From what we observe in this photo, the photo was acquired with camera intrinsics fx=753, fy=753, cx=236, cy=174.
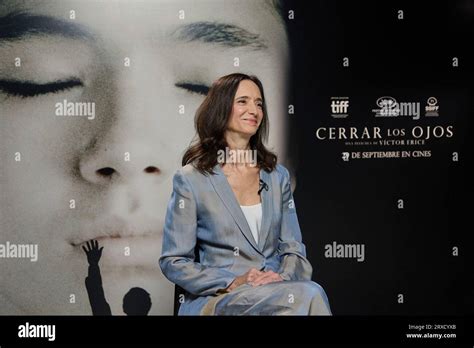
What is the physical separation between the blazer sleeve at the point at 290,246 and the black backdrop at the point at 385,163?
12.1 inches

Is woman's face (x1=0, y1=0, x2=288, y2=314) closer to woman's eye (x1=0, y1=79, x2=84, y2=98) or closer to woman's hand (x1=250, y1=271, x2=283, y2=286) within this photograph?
woman's eye (x1=0, y1=79, x2=84, y2=98)

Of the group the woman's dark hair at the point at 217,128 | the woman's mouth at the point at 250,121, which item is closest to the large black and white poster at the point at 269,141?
the woman's dark hair at the point at 217,128

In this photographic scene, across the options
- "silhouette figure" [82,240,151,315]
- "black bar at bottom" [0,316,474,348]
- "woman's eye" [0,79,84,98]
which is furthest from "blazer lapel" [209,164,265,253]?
"woman's eye" [0,79,84,98]

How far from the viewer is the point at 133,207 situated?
173 inches

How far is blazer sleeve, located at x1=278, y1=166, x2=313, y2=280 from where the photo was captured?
3.99 metres

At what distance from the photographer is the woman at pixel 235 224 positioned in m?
3.87

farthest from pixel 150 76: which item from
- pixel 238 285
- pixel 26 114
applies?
pixel 238 285

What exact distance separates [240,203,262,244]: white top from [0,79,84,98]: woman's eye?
1.26 meters

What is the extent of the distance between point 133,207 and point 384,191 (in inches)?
58.5

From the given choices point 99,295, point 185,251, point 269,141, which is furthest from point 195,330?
point 269,141

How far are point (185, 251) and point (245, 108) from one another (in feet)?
2.79

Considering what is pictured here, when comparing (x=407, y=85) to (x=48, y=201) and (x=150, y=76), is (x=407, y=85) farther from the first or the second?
(x=48, y=201)

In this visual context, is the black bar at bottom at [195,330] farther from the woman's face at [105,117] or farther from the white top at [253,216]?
the white top at [253,216]

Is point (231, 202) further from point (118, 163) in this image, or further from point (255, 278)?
point (118, 163)
